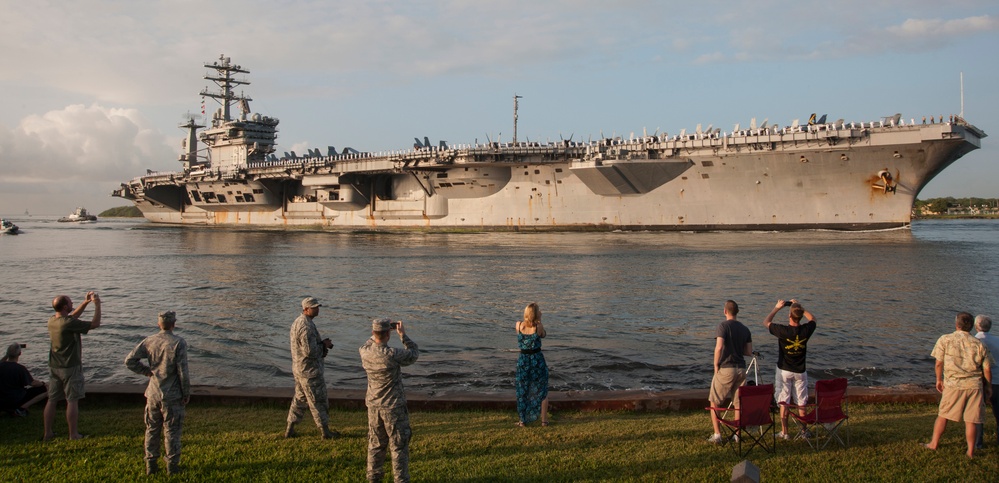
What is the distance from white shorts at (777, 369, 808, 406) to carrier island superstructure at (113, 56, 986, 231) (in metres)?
26.8

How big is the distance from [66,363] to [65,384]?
182 mm

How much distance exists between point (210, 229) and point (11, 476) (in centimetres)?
5712

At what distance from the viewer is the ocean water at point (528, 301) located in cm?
998

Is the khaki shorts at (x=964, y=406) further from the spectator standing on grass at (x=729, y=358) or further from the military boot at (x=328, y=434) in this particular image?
the military boot at (x=328, y=434)

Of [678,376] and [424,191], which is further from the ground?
[424,191]

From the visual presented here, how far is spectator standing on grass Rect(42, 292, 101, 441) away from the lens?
579 cm

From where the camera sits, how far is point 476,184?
134 ft

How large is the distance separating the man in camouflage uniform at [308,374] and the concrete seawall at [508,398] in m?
1.16

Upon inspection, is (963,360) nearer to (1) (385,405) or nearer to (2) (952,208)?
(1) (385,405)

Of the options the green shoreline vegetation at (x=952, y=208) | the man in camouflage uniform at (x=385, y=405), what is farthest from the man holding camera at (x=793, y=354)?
the green shoreline vegetation at (x=952, y=208)

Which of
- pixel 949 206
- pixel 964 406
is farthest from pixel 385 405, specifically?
pixel 949 206

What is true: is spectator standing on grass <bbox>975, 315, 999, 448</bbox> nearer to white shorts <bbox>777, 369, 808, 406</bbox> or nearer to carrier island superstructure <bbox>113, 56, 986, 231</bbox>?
white shorts <bbox>777, 369, 808, 406</bbox>

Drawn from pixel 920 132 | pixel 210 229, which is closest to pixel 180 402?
pixel 920 132

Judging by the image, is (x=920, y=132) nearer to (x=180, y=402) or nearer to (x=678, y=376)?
(x=678, y=376)
